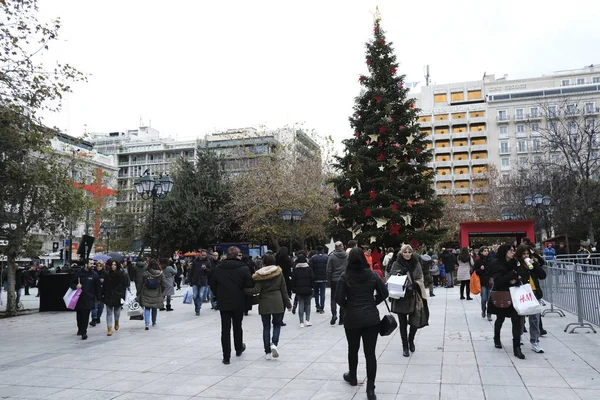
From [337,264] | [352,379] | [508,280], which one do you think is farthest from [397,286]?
[337,264]

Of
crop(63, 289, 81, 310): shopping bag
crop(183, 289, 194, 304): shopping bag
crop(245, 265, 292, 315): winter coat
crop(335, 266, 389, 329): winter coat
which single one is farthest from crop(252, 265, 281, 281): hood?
crop(183, 289, 194, 304): shopping bag

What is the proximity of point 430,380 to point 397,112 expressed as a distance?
18902 millimetres

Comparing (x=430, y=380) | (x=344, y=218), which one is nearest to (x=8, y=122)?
(x=430, y=380)

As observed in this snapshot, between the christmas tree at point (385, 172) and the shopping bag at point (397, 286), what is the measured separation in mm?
14138

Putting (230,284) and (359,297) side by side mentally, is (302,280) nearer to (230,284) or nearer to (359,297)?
(230,284)

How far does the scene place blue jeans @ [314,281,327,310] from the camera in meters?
13.2

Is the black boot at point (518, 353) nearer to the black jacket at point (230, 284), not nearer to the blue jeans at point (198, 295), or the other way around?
the black jacket at point (230, 284)

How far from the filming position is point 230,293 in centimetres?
761

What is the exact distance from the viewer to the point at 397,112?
2359cm

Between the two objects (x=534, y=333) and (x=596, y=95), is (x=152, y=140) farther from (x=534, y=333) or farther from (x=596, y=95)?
(x=534, y=333)

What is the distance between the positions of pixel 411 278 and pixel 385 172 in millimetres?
15500

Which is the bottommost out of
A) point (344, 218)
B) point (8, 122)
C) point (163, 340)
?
point (163, 340)

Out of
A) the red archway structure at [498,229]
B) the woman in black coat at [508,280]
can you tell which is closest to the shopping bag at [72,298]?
the woman in black coat at [508,280]

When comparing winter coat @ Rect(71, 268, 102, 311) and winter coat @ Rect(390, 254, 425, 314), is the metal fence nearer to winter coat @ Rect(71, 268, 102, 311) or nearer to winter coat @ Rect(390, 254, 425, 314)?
winter coat @ Rect(390, 254, 425, 314)
